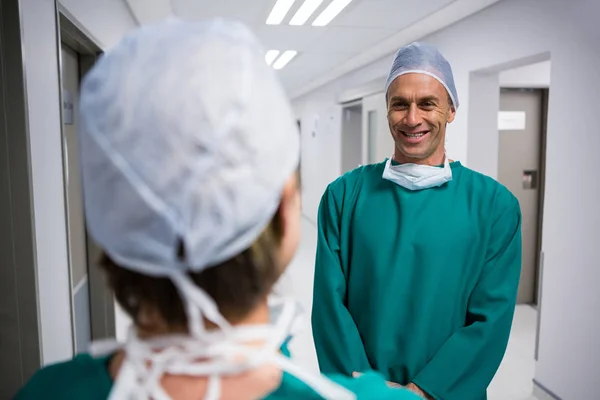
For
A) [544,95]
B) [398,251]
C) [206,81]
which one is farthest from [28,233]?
[544,95]

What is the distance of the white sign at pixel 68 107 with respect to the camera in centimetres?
253

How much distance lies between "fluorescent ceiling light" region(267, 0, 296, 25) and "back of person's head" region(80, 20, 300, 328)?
3.01 metres

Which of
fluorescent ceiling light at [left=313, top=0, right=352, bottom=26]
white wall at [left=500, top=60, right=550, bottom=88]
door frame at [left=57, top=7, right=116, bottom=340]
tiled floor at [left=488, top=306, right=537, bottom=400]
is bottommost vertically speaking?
tiled floor at [left=488, top=306, right=537, bottom=400]

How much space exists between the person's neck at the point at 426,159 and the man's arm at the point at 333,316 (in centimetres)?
27

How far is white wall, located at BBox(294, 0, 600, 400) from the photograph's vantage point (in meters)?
2.47

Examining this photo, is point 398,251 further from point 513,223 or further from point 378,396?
point 378,396

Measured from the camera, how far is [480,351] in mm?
1392

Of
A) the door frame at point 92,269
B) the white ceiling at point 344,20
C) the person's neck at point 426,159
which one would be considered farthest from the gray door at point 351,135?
the person's neck at point 426,159

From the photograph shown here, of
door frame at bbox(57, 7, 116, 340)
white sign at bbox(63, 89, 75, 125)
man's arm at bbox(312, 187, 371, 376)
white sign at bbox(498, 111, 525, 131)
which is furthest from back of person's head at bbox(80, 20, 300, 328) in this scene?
white sign at bbox(498, 111, 525, 131)

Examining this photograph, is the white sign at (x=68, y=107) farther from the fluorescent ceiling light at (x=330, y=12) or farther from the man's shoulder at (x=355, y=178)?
the fluorescent ceiling light at (x=330, y=12)

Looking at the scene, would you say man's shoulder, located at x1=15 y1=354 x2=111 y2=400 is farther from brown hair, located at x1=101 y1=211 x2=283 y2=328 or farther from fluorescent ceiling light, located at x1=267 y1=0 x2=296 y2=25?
fluorescent ceiling light, located at x1=267 y1=0 x2=296 y2=25

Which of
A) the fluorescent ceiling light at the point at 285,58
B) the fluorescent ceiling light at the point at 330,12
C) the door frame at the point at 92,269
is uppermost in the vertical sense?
the fluorescent ceiling light at the point at 285,58

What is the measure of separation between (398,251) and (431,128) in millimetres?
406

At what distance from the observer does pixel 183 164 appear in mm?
502
